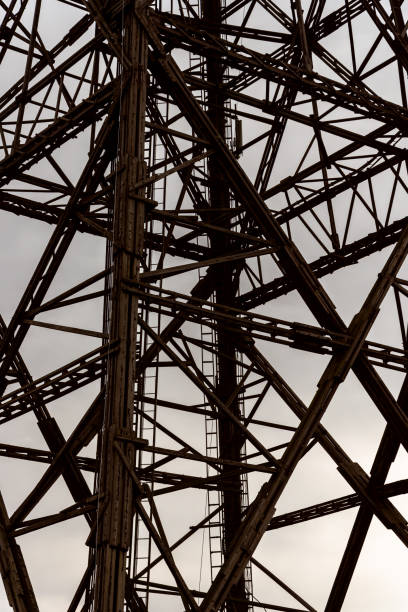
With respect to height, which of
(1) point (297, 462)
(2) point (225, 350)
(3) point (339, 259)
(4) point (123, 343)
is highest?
(3) point (339, 259)

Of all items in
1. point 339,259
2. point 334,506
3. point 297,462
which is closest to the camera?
point 297,462

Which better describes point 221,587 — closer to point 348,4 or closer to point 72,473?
point 72,473

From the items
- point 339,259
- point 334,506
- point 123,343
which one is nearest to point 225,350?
point 339,259

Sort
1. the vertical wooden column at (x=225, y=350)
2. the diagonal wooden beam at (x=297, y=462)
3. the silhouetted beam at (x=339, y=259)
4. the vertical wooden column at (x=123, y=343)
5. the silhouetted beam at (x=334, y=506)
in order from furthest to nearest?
the vertical wooden column at (x=225, y=350)
the silhouetted beam at (x=339, y=259)
the silhouetted beam at (x=334, y=506)
the diagonal wooden beam at (x=297, y=462)
the vertical wooden column at (x=123, y=343)

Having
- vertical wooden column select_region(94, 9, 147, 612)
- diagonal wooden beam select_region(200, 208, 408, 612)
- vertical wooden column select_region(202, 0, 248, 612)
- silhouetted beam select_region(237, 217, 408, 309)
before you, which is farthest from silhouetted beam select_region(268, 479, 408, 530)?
vertical wooden column select_region(94, 9, 147, 612)

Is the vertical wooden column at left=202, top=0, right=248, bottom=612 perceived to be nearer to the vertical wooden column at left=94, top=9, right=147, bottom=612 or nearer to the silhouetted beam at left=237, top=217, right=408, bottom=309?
the silhouetted beam at left=237, top=217, right=408, bottom=309

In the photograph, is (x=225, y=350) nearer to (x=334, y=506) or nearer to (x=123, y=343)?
(x=334, y=506)

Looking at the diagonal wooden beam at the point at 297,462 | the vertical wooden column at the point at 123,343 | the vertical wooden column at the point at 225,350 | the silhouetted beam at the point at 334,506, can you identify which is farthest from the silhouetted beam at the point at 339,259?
the vertical wooden column at the point at 123,343

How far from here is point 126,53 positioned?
613 inches

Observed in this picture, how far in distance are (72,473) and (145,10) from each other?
7.87m

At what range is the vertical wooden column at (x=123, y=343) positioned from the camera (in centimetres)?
1250

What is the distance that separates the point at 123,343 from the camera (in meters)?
13.6

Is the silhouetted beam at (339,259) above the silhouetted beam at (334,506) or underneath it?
above

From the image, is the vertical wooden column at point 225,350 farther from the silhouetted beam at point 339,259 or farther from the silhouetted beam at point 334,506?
the silhouetted beam at point 334,506
